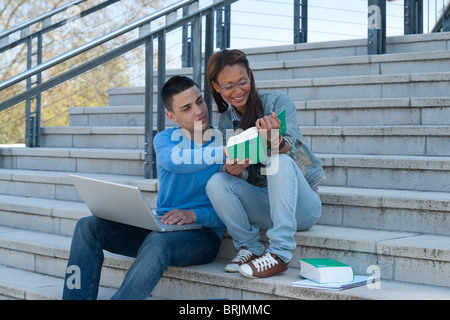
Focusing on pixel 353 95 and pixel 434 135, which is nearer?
pixel 434 135

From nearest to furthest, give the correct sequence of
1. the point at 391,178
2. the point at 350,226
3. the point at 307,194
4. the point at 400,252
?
the point at 400,252
the point at 307,194
the point at 350,226
the point at 391,178

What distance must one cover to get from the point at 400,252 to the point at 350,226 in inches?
18.5

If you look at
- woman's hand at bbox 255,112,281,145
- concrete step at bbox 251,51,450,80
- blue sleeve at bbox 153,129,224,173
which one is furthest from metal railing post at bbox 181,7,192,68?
woman's hand at bbox 255,112,281,145

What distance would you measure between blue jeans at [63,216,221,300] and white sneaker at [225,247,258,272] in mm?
154

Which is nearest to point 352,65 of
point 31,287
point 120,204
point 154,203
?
point 154,203

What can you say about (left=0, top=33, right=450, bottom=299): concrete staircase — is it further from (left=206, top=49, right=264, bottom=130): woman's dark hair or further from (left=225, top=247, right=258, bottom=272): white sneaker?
(left=206, top=49, right=264, bottom=130): woman's dark hair

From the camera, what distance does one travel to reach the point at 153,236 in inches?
94.1

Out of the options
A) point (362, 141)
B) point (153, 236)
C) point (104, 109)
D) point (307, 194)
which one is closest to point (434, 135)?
point (362, 141)

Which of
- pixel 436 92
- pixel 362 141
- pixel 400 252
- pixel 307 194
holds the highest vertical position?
pixel 436 92

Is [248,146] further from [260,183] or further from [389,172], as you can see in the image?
[389,172]

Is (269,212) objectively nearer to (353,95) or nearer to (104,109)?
(353,95)

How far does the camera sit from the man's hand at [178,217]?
250 centimetres

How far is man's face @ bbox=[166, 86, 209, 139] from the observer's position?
2631 mm

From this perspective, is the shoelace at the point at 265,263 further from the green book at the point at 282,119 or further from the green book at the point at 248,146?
the green book at the point at 282,119
